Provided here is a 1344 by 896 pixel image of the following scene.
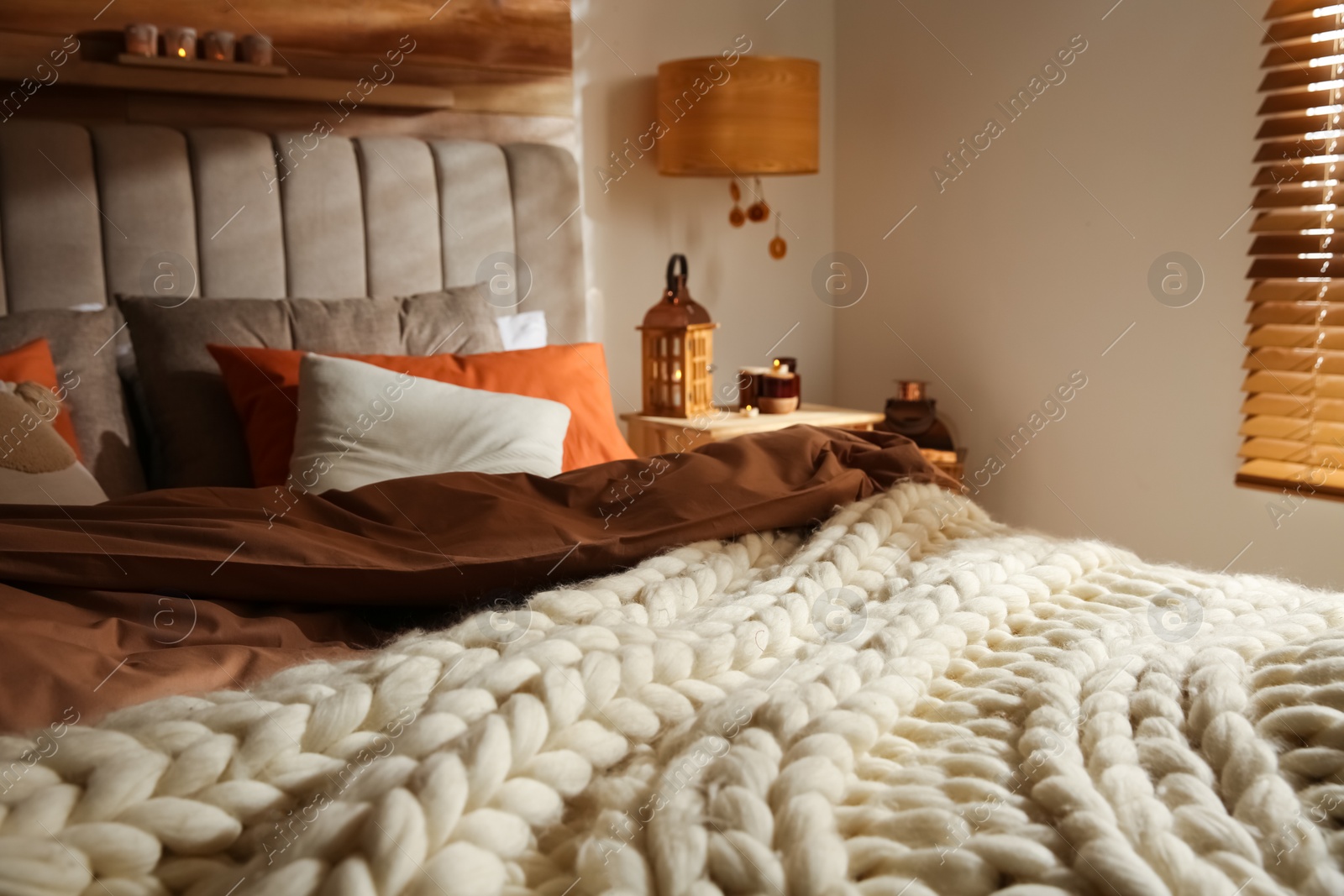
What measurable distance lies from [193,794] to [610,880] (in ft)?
0.94

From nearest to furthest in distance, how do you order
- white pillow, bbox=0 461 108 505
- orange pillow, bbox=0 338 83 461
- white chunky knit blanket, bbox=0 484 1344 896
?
white chunky knit blanket, bbox=0 484 1344 896, white pillow, bbox=0 461 108 505, orange pillow, bbox=0 338 83 461

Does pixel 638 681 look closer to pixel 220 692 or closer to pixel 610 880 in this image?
pixel 610 880

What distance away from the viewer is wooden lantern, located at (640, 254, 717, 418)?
2814 mm

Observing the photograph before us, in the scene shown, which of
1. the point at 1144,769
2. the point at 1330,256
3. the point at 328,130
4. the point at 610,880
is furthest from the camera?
the point at 328,130

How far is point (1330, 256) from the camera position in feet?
7.63

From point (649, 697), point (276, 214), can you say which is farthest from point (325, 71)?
point (649, 697)

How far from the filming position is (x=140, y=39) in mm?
2268

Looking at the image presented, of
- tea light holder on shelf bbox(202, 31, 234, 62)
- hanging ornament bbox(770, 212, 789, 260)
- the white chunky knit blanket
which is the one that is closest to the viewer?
the white chunky knit blanket

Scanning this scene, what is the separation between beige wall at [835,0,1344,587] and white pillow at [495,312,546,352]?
4.63ft

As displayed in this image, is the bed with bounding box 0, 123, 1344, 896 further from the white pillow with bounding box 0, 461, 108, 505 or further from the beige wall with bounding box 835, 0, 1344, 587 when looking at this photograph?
the beige wall with bounding box 835, 0, 1344, 587

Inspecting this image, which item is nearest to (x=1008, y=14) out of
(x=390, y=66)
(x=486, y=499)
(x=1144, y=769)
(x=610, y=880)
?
(x=390, y=66)

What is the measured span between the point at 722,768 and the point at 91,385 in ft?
5.88

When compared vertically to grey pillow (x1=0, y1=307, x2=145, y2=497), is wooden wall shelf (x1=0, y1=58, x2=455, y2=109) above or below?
above

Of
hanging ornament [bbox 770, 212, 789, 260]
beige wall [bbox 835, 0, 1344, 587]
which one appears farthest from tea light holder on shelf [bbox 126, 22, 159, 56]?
beige wall [bbox 835, 0, 1344, 587]
